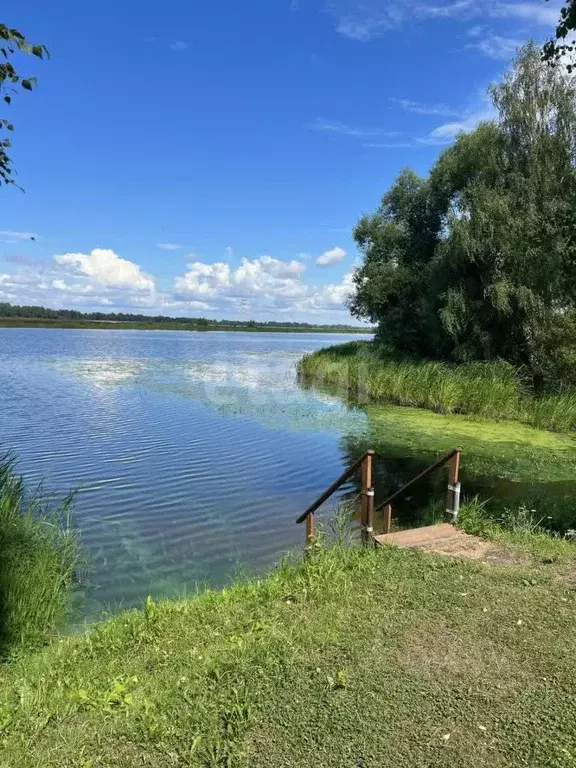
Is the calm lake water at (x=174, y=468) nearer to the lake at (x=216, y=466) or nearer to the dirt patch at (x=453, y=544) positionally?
the lake at (x=216, y=466)

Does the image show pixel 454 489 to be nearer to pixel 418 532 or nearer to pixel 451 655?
pixel 418 532

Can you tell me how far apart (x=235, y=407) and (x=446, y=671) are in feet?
61.5

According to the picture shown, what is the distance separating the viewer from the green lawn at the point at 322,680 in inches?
131

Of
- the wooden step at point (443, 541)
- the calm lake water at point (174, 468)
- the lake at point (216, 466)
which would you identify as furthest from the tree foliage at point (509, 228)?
the wooden step at point (443, 541)

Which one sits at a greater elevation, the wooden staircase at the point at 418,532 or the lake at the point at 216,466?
the wooden staircase at the point at 418,532

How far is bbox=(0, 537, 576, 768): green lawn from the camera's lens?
3.32 m

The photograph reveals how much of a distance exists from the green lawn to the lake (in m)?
2.26

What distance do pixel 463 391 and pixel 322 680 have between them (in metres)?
19.4

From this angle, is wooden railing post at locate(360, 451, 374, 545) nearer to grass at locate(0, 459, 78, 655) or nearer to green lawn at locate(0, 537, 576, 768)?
green lawn at locate(0, 537, 576, 768)

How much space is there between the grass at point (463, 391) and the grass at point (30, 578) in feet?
54.7

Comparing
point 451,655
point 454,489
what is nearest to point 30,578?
point 451,655

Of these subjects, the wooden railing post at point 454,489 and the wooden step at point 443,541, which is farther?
the wooden railing post at point 454,489

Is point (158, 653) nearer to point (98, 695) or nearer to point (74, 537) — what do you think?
point (98, 695)

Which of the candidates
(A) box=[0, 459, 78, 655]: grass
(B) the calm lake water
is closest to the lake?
(B) the calm lake water
